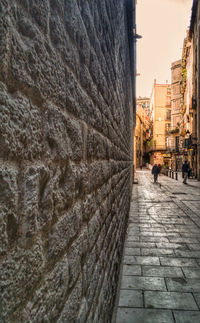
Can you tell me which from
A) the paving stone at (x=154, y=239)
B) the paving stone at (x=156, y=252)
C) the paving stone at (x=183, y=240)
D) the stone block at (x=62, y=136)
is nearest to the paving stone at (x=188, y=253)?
the paving stone at (x=156, y=252)

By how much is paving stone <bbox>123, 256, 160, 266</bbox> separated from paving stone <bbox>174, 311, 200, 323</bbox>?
1335mm

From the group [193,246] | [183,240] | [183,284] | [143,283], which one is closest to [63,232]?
[143,283]

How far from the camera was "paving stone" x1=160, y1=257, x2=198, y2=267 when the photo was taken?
417 cm

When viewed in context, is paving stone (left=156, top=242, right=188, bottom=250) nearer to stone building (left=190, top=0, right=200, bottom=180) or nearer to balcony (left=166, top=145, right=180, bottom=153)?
stone building (left=190, top=0, right=200, bottom=180)

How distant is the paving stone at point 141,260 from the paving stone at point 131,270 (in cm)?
16

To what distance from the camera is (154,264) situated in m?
4.20

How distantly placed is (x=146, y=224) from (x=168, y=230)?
0.77m

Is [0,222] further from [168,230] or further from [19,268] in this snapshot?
[168,230]

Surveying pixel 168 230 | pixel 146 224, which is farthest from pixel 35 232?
pixel 146 224

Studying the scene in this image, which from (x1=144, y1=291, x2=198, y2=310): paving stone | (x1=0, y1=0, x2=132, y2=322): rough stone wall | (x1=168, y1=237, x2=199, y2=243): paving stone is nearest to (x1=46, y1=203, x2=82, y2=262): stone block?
(x1=0, y1=0, x2=132, y2=322): rough stone wall

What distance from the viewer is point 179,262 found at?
167 inches

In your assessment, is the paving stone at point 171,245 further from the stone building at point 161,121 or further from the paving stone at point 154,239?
the stone building at point 161,121

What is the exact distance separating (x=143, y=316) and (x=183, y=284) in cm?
96

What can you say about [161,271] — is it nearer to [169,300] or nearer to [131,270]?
[131,270]
